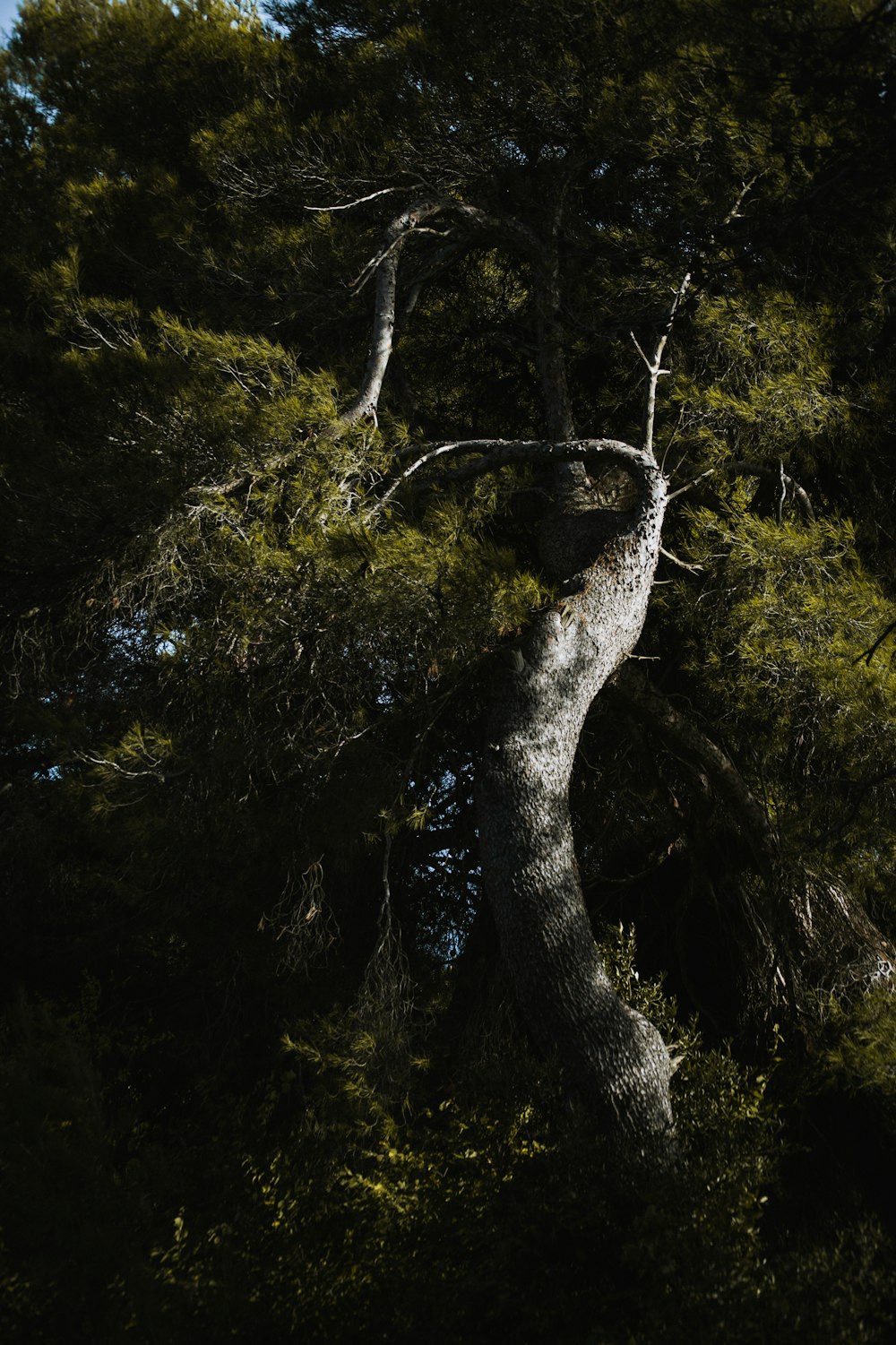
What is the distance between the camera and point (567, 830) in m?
4.84

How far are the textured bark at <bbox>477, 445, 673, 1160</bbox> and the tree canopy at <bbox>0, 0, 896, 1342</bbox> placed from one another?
20 mm

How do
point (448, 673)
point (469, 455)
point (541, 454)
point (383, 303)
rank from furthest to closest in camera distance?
point (469, 455), point (383, 303), point (541, 454), point (448, 673)

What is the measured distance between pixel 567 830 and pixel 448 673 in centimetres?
86

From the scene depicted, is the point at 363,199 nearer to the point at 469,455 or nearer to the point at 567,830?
the point at 469,455

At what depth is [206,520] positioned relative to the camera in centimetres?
469

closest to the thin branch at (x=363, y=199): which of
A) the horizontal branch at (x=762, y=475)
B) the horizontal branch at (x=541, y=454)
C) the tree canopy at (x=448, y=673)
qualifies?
the tree canopy at (x=448, y=673)

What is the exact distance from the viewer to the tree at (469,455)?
4.45 m

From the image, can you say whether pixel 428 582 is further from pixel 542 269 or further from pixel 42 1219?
pixel 542 269

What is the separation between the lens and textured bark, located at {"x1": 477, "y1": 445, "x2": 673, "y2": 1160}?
4254 mm

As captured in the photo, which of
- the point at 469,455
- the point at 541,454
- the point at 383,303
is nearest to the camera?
the point at 541,454

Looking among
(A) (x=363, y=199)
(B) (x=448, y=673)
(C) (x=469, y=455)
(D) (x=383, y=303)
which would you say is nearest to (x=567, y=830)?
(B) (x=448, y=673)

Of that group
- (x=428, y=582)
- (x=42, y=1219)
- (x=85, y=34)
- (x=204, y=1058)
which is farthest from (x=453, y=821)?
(x=85, y=34)

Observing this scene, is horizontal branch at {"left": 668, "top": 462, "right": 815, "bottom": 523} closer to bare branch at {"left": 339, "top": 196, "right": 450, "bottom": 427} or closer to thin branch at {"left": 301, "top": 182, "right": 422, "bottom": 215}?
bare branch at {"left": 339, "top": 196, "right": 450, "bottom": 427}

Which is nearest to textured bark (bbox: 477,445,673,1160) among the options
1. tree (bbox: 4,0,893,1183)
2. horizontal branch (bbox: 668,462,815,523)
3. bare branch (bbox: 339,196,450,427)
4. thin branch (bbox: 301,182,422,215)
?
tree (bbox: 4,0,893,1183)
